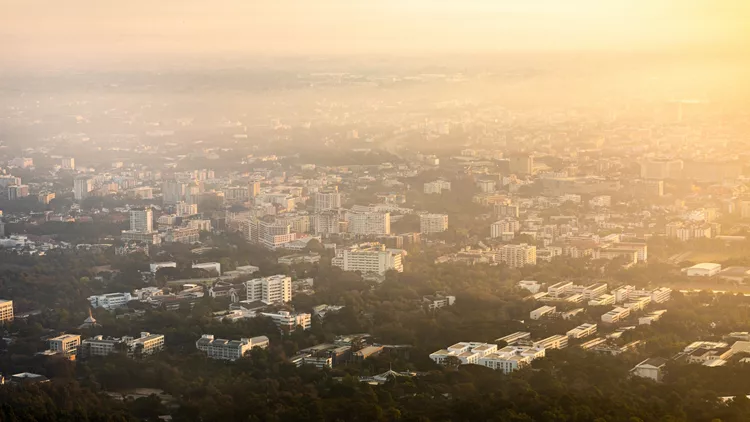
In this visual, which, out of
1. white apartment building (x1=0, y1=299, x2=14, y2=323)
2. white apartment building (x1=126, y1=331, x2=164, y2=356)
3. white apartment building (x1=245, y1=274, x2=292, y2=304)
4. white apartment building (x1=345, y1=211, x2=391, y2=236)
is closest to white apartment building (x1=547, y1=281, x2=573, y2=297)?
white apartment building (x1=245, y1=274, x2=292, y2=304)

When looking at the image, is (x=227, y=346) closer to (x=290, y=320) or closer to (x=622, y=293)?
(x=290, y=320)

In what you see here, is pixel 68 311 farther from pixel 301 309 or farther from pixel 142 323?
pixel 301 309

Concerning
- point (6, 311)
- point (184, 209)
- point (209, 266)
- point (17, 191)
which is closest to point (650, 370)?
point (6, 311)

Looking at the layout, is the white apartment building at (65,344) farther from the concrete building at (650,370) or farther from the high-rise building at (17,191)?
the high-rise building at (17,191)

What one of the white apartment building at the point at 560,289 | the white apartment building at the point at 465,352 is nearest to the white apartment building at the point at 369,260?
the white apartment building at the point at 560,289

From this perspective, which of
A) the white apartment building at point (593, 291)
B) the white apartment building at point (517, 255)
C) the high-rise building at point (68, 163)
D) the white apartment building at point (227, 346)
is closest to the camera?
the white apartment building at point (227, 346)
